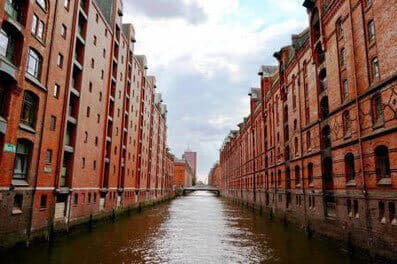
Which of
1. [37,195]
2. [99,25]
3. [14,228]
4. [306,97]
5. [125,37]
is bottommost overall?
[14,228]

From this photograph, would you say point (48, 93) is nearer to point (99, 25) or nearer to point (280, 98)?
point (99, 25)

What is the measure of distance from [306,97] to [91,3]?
20828 mm

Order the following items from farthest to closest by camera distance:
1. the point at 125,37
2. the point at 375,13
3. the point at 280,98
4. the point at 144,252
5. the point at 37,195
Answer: the point at 125,37, the point at 280,98, the point at 37,195, the point at 144,252, the point at 375,13

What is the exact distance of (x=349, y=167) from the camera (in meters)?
19.7

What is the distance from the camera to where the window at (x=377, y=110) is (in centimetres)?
1617

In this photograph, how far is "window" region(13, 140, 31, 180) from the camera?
18.0 meters

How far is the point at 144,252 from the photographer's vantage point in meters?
18.2

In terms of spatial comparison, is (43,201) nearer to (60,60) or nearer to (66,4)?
(60,60)

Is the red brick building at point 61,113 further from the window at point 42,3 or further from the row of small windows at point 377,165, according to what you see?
the row of small windows at point 377,165

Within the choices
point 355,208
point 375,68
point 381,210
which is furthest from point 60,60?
point 381,210

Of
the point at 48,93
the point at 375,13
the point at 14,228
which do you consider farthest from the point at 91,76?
the point at 375,13

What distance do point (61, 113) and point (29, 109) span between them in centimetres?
390

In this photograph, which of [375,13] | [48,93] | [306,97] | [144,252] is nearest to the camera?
[375,13]

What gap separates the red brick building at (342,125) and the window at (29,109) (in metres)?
19.3
